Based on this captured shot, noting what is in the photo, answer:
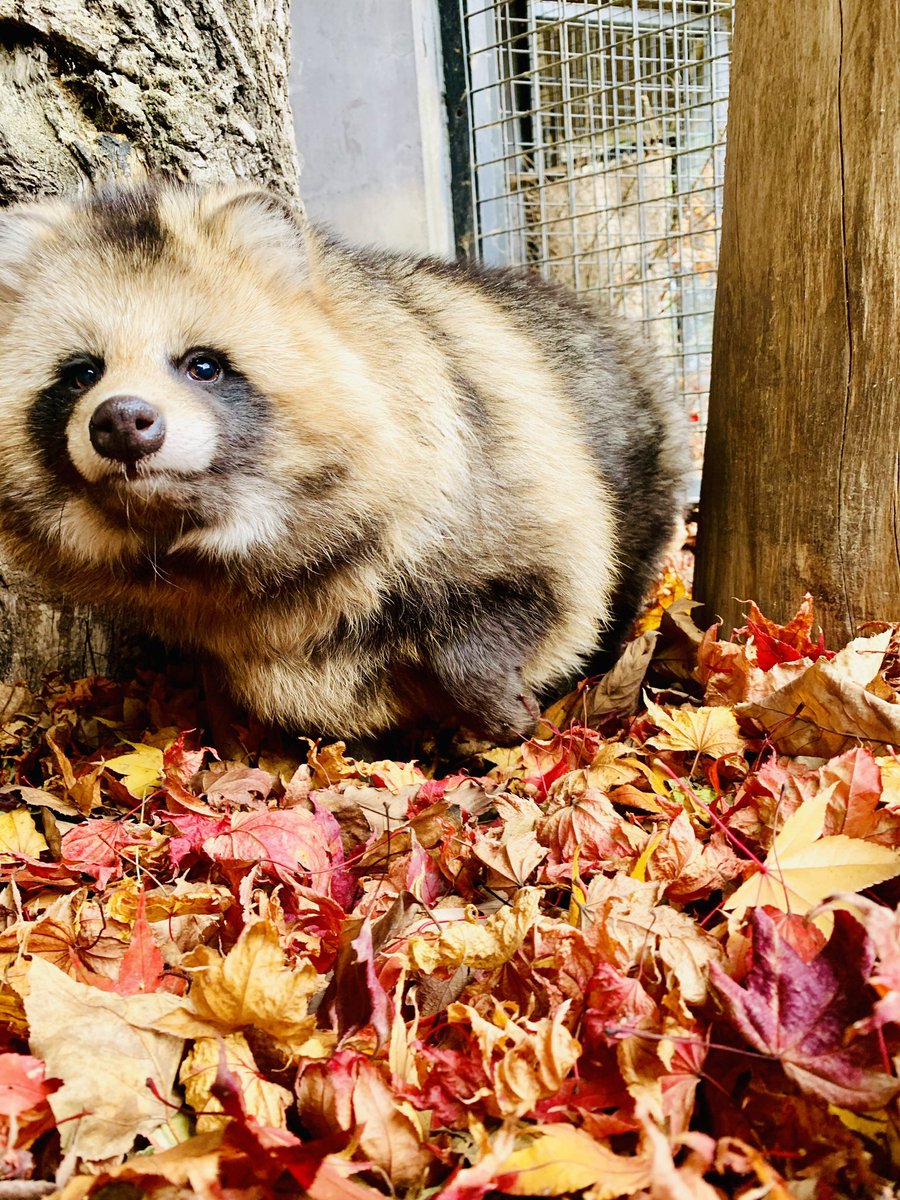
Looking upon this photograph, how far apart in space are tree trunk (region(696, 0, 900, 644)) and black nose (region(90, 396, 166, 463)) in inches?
60.9

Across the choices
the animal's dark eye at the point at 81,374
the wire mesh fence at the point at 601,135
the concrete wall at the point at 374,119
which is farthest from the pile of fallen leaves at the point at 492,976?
the concrete wall at the point at 374,119

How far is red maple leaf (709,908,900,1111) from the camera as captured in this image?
111 centimetres

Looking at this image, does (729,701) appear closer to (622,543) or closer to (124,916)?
(622,543)

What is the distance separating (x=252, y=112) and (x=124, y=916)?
97.3 inches

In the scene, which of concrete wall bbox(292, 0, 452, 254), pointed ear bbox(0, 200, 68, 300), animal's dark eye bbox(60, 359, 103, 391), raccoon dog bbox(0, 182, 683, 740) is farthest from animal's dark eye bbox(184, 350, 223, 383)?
concrete wall bbox(292, 0, 452, 254)

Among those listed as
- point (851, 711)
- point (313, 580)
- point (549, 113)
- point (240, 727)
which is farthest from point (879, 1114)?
point (549, 113)

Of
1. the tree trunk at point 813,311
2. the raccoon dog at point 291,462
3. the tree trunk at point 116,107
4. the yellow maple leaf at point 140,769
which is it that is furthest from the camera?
the tree trunk at point 116,107

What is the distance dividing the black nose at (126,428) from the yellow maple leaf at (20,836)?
88cm

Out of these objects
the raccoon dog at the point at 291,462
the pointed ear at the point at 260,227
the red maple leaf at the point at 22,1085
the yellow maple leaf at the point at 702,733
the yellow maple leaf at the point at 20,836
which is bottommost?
the yellow maple leaf at the point at 20,836

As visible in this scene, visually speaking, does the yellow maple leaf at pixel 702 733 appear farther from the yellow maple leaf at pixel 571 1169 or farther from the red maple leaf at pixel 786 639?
the yellow maple leaf at pixel 571 1169

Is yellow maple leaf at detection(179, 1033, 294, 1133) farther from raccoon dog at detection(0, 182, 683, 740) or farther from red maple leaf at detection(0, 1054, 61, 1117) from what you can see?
raccoon dog at detection(0, 182, 683, 740)

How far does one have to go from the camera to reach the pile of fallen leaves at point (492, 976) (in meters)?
1.14

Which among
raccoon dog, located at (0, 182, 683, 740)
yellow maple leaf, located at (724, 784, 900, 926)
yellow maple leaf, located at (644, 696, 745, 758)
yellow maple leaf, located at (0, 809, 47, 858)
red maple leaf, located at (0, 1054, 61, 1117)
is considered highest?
raccoon dog, located at (0, 182, 683, 740)

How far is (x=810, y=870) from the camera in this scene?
1481mm
